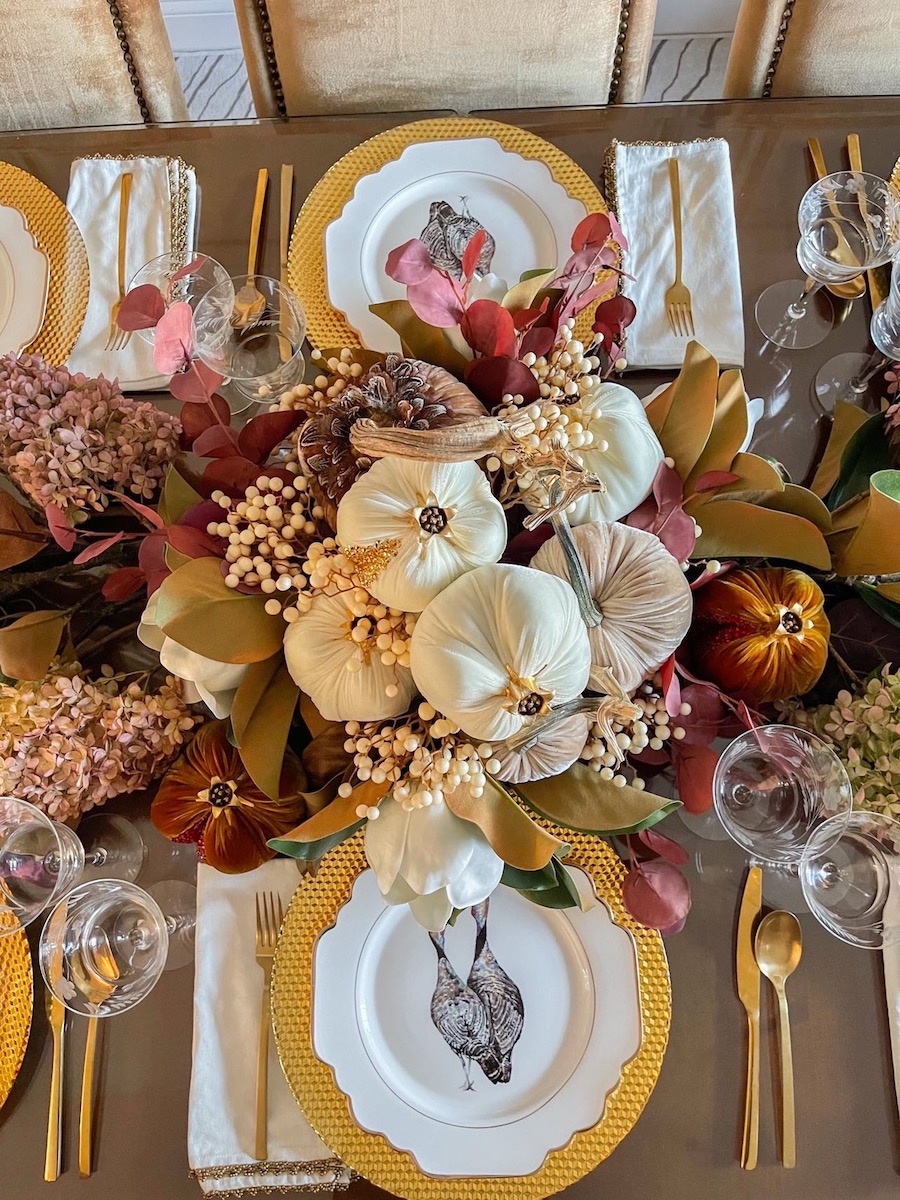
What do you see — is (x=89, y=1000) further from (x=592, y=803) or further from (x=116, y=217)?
(x=116, y=217)

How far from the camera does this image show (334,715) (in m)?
0.49

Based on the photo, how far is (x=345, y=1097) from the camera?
651 mm

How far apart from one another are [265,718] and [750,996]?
45 cm

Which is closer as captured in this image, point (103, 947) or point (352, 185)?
point (103, 947)

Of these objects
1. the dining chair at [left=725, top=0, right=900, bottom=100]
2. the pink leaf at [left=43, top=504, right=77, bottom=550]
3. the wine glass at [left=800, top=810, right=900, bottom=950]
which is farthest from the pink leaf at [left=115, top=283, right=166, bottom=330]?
the dining chair at [left=725, top=0, right=900, bottom=100]

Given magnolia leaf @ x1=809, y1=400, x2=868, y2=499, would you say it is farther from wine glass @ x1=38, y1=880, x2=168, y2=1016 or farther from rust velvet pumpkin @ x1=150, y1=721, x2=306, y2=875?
wine glass @ x1=38, y1=880, x2=168, y2=1016

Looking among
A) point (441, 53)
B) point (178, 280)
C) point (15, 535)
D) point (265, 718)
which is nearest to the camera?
point (265, 718)

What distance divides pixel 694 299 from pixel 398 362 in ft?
1.58

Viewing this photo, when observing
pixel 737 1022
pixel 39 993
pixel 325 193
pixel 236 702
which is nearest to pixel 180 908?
pixel 39 993

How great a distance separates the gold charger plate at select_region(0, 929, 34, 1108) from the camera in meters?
0.67

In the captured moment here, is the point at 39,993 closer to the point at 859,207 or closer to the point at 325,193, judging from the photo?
the point at 325,193

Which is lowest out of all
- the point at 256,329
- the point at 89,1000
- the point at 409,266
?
the point at 89,1000

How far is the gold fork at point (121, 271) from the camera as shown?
2.74ft

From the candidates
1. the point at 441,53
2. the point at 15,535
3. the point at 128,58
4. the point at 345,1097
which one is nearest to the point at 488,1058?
the point at 345,1097
